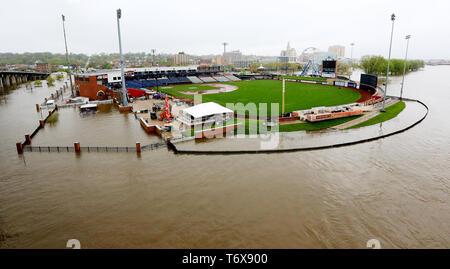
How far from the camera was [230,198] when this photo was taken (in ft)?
54.1

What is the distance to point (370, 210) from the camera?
1521 cm

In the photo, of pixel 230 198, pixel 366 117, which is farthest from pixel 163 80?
pixel 230 198

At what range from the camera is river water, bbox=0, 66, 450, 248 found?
13156 millimetres

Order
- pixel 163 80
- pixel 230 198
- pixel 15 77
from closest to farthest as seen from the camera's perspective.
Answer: pixel 230 198, pixel 163 80, pixel 15 77

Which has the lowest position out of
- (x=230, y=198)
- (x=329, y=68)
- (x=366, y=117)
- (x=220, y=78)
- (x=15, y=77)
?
(x=230, y=198)

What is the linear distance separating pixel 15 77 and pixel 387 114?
134 metres

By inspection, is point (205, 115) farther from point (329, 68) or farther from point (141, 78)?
point (329, 68)

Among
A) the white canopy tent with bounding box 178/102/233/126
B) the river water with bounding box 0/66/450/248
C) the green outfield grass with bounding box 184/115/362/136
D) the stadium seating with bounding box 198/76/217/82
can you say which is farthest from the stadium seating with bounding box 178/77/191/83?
the river water with bounding box 0/66/450/248

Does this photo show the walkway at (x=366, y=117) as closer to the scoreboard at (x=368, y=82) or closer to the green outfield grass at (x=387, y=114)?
the green outfield grass at (x=387, y=114)

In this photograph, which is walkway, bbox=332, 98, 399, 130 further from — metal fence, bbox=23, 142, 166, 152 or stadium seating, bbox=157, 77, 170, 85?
stadium seating, bbox=157, 77, 170, 85
